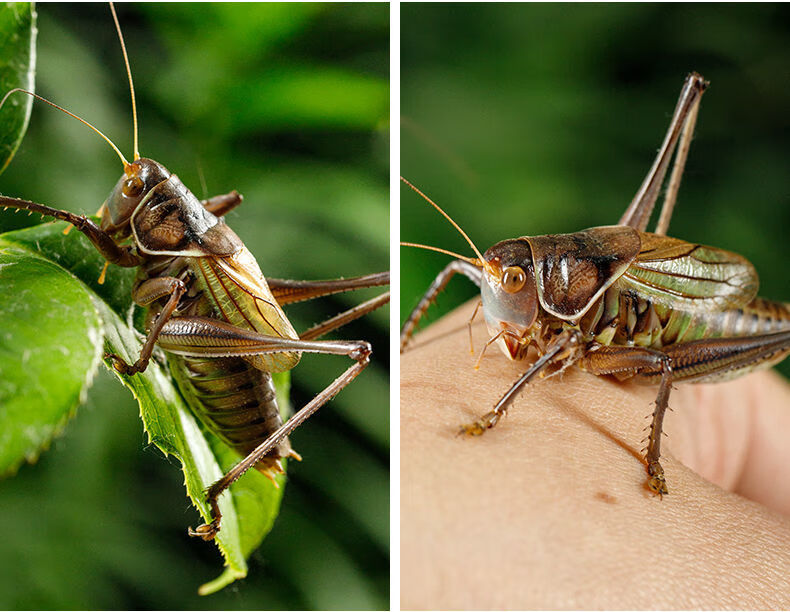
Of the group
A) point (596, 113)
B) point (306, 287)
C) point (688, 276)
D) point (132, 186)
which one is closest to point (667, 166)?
point (688, 276)

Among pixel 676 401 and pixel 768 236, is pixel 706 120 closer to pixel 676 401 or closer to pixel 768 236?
pixel 768 236

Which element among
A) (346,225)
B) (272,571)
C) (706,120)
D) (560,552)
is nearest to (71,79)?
(346,225)

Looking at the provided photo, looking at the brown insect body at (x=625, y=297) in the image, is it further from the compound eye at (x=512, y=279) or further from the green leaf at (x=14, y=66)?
the green leaf at (x=14, y=66)

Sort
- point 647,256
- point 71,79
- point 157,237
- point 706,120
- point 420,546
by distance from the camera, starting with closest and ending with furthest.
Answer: point 420,546 → point 157,237 → point 647,256 → point 71,79 → point 706,120

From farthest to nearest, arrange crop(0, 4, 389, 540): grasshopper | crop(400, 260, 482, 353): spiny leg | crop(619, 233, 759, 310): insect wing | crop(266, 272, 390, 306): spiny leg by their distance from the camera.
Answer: crop(400, 260, 482, 353): spiny leg → crop(619, 233, 759, 310): insect wing → crop(266, 272, 390, 306): spiny leg → crop(0, 4, 389, 540): grasshopper

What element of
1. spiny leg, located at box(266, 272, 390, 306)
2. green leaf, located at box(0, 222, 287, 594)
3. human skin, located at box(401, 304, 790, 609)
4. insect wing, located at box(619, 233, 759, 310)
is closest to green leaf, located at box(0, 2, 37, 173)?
green leaf, located at box(0, 222, 287, 594)

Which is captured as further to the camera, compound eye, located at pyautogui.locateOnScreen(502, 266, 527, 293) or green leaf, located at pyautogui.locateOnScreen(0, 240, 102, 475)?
compound eye, located at pyautogui.locateOnScreen(502, 266, 527, 293)

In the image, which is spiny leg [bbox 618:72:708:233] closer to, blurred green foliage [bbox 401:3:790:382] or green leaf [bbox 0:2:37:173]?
blurred green foliage [bbox 401:3:790:382]

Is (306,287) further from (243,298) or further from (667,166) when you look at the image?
(667,166)
